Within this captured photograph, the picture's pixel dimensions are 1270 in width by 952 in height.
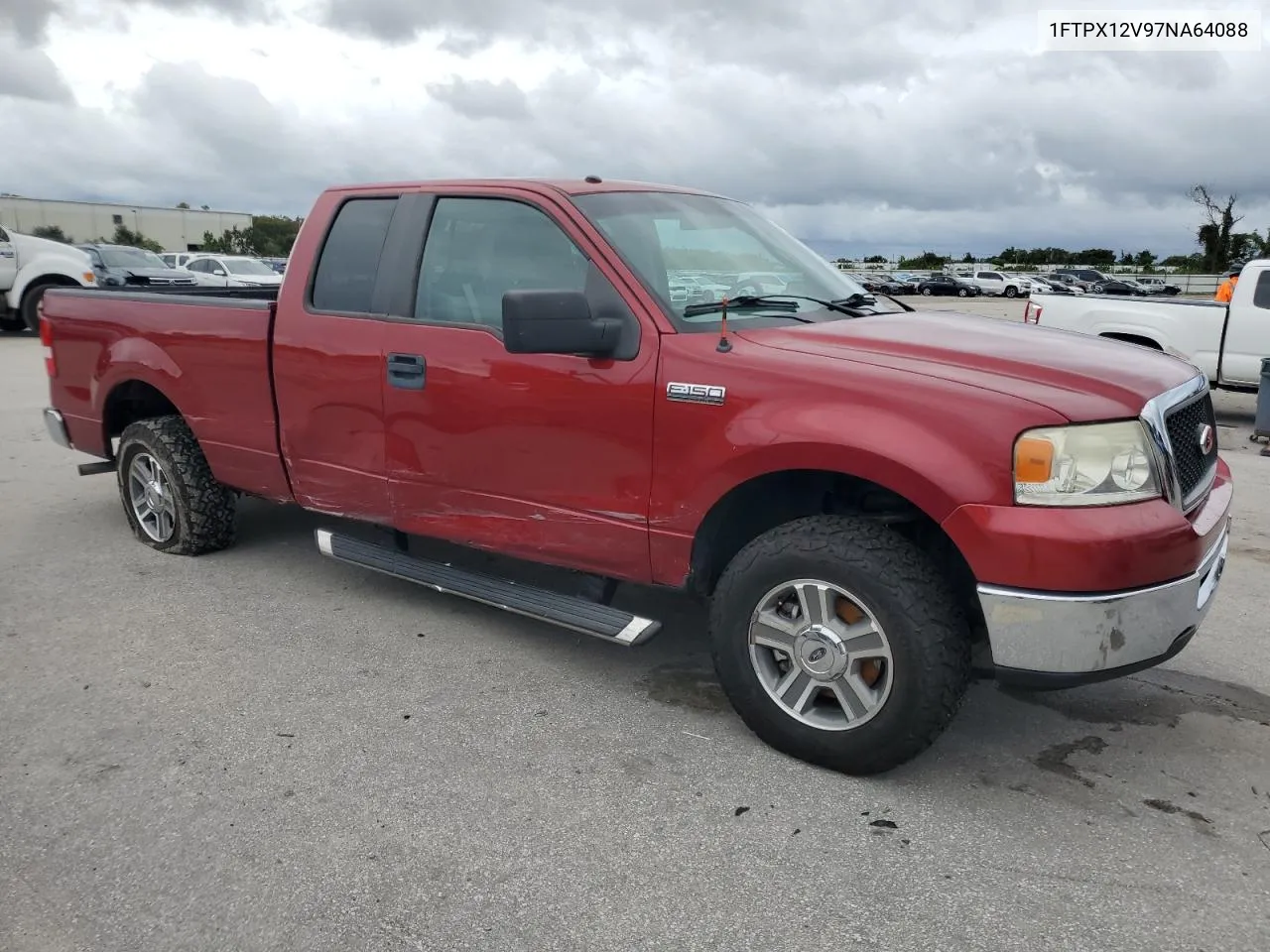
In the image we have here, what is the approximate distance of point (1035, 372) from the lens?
115 inches

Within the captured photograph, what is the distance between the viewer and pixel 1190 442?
317cm

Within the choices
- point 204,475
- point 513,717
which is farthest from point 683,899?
point 204,475

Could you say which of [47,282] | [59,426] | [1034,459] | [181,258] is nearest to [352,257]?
[59,426]

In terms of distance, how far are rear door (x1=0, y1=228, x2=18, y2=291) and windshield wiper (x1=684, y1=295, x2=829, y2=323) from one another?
17258 millimetres

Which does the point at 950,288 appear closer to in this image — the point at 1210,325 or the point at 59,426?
the point at 1210,325

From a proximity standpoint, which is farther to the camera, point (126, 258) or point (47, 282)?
point (126, 258)

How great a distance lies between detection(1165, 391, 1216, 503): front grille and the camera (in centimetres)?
301

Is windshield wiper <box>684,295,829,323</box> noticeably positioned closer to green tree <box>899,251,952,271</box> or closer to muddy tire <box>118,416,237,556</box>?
muddy tire <box>118,416,237,556</box>

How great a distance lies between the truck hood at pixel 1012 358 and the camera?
9.26 feet

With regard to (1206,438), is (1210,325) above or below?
below

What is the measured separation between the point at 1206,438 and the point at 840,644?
4.76 ft

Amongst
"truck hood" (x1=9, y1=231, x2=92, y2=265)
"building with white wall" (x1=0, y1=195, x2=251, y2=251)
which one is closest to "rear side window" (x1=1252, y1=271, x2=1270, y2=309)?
"truck hood" (x1=9, y1=231, x2=92, y2=265)

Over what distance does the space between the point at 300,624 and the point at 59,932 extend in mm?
2027

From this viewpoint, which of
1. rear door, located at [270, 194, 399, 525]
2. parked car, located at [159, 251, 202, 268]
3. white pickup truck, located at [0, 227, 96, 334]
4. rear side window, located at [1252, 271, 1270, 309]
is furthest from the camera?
parked car, located at [159, 251, 202, 268]
